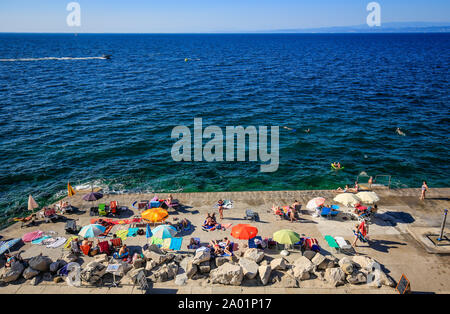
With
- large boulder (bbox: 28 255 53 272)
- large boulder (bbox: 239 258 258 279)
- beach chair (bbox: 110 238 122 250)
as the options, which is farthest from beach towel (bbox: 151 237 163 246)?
large boulder (bbox: 28 255 53 272)

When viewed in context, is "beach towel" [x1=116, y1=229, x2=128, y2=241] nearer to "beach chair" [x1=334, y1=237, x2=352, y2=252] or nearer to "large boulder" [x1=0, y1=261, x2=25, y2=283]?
"large boulder" [x1=0, y1=261, x2=25, y2=283]

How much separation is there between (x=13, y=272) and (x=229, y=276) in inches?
465

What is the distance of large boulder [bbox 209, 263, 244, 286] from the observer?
50.5 feet

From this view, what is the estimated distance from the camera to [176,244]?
17938 millimetres

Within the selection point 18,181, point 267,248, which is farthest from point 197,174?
point 18,181

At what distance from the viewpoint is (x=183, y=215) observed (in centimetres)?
2275

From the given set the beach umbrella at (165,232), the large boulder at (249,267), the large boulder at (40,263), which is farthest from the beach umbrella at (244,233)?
the large boulder at (40,263)

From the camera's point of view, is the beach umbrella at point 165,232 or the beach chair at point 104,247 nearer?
the beach chair at point 104,247

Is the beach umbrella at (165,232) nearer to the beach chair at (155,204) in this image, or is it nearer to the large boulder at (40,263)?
the beach chair at (155,204)

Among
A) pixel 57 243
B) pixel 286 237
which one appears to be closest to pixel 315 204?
pixel 286 237

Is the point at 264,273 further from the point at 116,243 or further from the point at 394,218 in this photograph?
the point at 394,218

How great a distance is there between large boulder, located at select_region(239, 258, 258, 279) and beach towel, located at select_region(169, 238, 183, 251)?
3950mm

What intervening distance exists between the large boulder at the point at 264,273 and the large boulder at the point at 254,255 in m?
1.01

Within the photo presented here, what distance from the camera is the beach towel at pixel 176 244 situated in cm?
1767
